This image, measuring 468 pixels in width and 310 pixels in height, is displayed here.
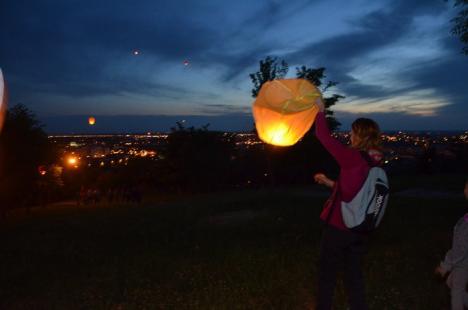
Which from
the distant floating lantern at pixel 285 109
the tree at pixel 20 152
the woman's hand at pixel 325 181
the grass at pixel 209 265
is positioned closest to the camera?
the woman's hand at pixel 325 181

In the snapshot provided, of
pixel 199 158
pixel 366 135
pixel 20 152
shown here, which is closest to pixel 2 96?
pixel 366 135

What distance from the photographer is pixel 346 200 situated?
4.48 m

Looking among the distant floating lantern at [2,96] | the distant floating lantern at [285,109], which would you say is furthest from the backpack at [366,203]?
the distant floating lantern at [2,96]

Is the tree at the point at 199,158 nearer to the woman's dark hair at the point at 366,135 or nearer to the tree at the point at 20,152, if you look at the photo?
the tree at the point at 20,152

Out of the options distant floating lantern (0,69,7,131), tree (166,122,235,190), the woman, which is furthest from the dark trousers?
tree (166,122,235,190)

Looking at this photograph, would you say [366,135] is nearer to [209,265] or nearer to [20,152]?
[209,265]

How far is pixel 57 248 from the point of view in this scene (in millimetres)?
11195

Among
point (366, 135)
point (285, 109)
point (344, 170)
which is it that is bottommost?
point (344, 170)

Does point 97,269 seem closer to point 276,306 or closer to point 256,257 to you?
point 256,257

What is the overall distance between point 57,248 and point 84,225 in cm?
508

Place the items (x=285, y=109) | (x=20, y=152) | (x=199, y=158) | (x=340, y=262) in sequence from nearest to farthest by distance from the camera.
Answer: (x=340, y=262), (x=285, y=109), (x=20, y=152), (x=199, y=158)

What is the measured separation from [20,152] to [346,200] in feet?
82.7

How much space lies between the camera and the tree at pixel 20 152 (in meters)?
25.6

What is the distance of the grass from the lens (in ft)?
21.3
